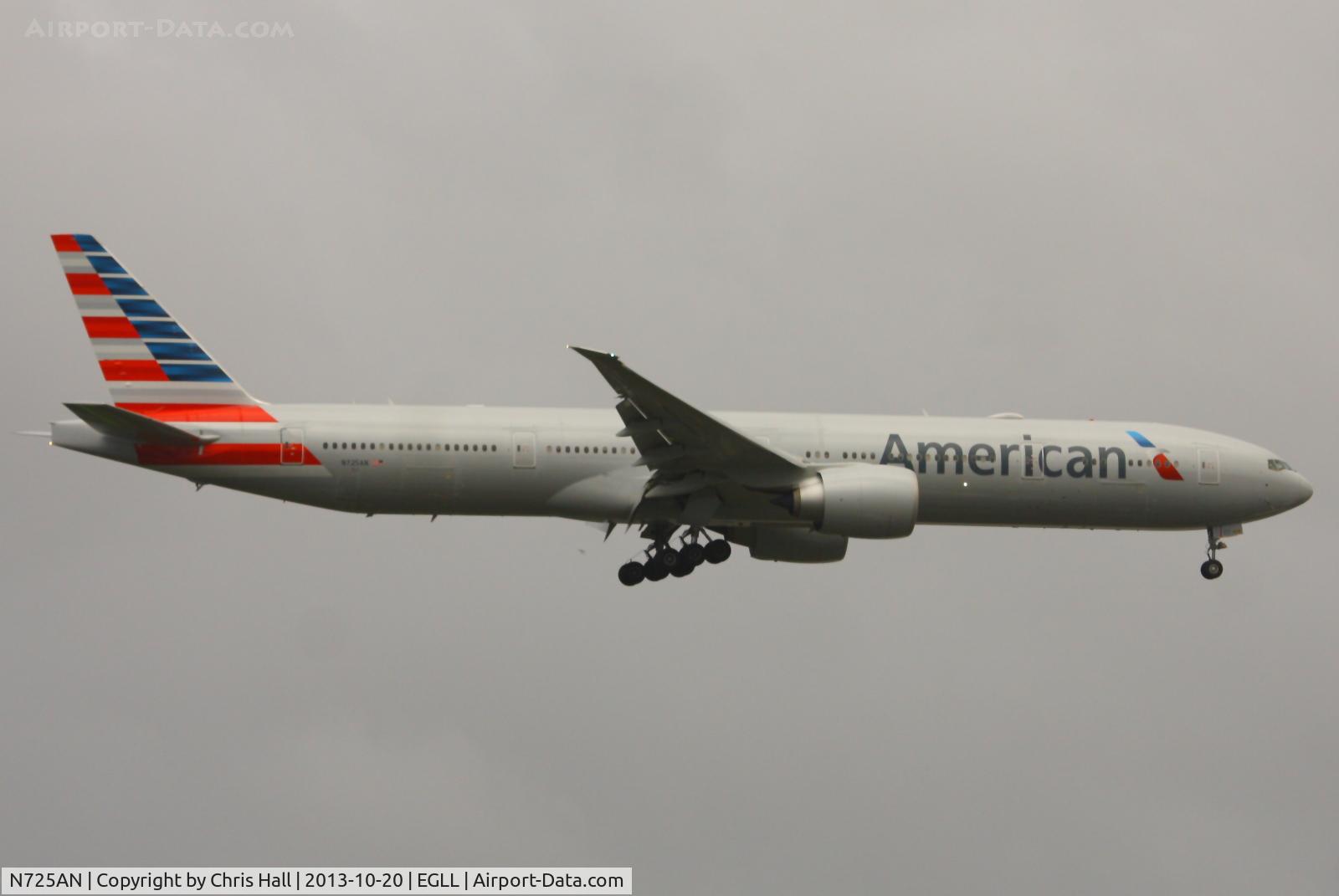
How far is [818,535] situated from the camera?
1405 inches

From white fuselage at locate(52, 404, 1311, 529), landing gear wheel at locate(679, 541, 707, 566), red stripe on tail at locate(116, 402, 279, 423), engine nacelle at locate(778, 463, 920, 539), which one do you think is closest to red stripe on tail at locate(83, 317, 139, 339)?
red stripe on tail at locate(116, 402, 279, 423)

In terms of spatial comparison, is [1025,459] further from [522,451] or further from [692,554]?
[522,451]

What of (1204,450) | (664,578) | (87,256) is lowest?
(664,578)

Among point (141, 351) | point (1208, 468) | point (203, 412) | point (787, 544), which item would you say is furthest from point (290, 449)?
point (1208, 468)

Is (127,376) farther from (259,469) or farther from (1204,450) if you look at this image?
(1204,450)

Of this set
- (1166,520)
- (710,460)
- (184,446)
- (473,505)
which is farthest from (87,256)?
(1166,520)

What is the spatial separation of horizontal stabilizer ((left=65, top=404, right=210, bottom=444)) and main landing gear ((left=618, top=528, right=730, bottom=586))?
8423 millimetres

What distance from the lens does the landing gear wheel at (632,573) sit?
34.0 meters

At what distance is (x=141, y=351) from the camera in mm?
33250

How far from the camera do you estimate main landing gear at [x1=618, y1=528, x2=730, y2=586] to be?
3394 centimetres

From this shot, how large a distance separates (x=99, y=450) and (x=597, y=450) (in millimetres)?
9214

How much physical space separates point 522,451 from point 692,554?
4128 mm

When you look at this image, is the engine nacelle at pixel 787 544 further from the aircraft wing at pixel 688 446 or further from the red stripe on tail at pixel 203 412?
the red stripe on tail at pixel 203 412

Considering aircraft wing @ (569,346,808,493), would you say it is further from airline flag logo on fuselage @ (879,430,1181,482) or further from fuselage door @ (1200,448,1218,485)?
fuselage door @ (1200,448,1218,485)
